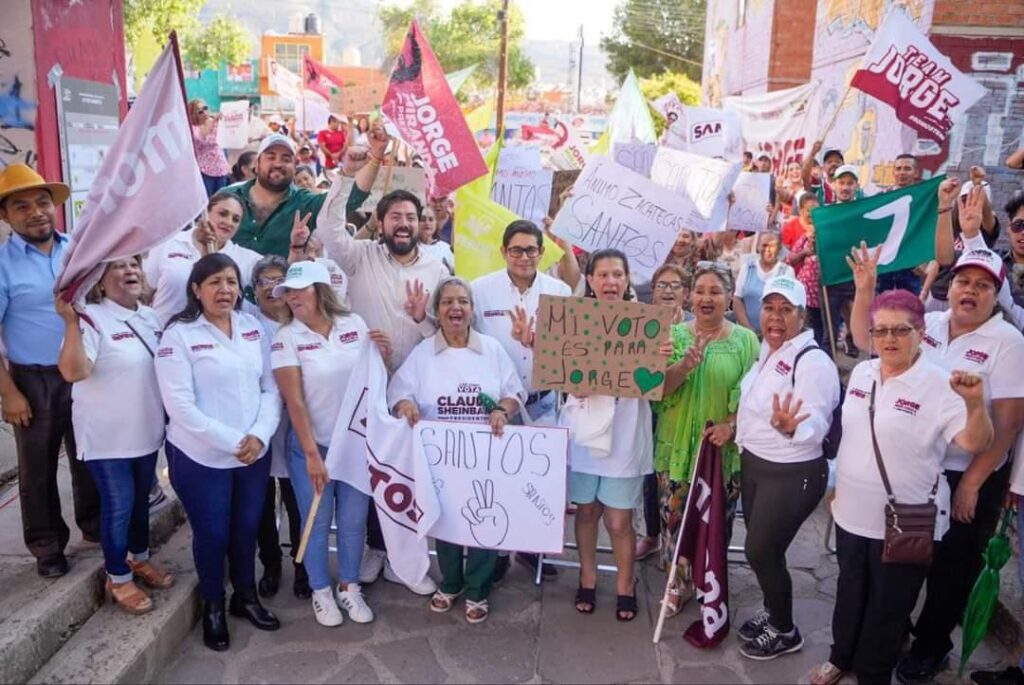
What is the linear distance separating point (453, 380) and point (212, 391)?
1.14 m

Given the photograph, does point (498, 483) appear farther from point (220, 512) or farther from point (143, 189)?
point (143, 189)

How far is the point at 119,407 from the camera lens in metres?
3.78

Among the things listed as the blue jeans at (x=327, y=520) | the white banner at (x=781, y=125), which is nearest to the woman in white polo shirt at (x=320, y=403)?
the blue jeans at (x=327, y=520)

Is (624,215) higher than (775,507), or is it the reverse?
(624,215)

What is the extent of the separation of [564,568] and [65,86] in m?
4.91

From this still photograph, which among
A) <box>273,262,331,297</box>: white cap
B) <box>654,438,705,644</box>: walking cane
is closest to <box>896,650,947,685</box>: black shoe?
<box>654,438,705,644</box>: walking cane

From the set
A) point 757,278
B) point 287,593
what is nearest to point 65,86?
point 287,593

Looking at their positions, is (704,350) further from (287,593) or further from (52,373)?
(52,373)

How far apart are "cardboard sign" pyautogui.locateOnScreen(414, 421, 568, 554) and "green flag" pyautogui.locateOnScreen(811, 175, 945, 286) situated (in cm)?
222

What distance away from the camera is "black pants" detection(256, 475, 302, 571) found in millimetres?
4523

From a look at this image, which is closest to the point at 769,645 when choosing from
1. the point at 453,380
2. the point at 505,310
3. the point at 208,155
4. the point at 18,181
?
the point at 453,380

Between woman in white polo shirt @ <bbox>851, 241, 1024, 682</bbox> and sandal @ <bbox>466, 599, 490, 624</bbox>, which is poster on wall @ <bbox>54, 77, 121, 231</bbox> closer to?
sandal @ <bbox>466, 599, 490, 624</bbox>

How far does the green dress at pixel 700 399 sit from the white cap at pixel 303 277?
1759mm

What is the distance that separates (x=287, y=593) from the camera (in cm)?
461
